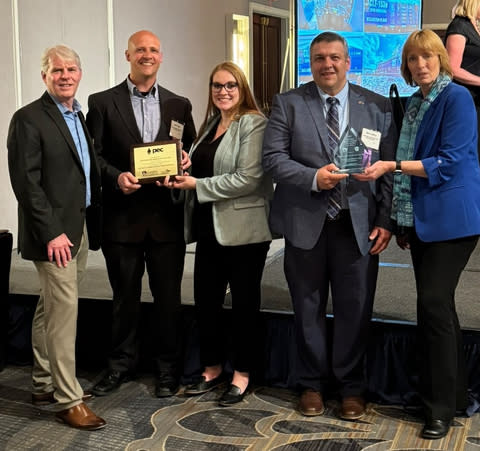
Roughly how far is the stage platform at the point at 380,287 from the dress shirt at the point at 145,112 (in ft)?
2.77

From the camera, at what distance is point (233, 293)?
2.98m

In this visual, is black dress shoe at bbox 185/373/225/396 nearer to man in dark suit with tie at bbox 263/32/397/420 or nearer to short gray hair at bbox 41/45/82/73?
man in dark suit with tie at bbox 263/32/397/420

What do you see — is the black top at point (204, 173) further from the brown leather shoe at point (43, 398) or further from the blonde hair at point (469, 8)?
the blonde hair at point (469, 8)

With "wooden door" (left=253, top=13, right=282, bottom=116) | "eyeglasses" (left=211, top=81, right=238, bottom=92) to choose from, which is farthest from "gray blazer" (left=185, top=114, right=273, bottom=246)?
"wooden door" (left=253, top=13, right=282, bottom=116)

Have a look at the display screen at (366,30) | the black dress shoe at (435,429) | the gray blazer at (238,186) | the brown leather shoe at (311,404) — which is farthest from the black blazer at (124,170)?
the display screen at (366,30)

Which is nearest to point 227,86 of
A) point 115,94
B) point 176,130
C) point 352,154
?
point 176,130

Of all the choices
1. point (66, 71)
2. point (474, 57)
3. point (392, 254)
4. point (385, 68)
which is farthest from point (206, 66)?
point (66, 71)

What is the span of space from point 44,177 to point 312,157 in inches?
38.7

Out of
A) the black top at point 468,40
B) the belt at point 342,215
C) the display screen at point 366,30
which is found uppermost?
the display screen at point 366,30

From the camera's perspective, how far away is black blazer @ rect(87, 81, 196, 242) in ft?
9.78

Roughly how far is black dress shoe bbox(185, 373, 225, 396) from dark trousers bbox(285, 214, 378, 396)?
0.42 meters

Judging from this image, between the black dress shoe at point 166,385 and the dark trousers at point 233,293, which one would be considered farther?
the black dress shoe at point 166,385

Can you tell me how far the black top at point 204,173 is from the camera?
296cm

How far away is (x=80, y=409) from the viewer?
9.21 ft
